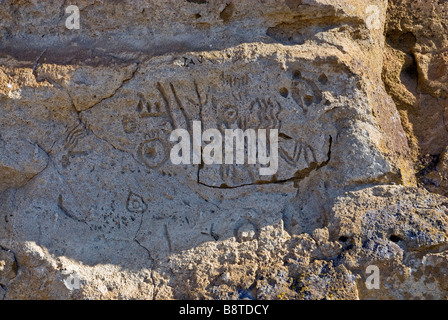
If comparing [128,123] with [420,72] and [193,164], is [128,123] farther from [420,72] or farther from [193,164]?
[420,72]

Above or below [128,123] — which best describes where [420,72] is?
above

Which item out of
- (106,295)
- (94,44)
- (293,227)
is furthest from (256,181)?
(94,44)

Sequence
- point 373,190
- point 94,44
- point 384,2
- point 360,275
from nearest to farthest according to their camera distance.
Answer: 1. point 360,275
2. point 373,190
3. point 94,44
4. point 384,2

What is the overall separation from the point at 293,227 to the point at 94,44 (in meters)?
1.41

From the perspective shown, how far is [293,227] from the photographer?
2.84 metres

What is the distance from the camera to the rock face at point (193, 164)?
9.08 ft

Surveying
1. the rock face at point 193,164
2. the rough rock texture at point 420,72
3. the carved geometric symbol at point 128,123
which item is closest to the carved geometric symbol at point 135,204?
the rock face at point 193,164

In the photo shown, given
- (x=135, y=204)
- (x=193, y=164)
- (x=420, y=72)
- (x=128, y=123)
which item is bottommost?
(x=135, y=204)

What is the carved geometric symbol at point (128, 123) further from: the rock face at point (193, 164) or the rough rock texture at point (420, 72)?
the rough rock texture at point (420, 72)

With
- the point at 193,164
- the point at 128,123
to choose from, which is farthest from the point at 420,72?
the point at 128,123

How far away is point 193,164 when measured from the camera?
9.74 ft

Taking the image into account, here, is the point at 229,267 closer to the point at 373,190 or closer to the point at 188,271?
the point at 188,271

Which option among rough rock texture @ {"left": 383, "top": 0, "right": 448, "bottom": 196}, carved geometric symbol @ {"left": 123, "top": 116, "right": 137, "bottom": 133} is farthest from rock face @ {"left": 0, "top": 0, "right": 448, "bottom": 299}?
rough rock texture @ {"left": 383, "top": 0, "right": 448, "bottom": 196}

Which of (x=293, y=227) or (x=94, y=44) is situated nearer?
(x=293, y=227)
